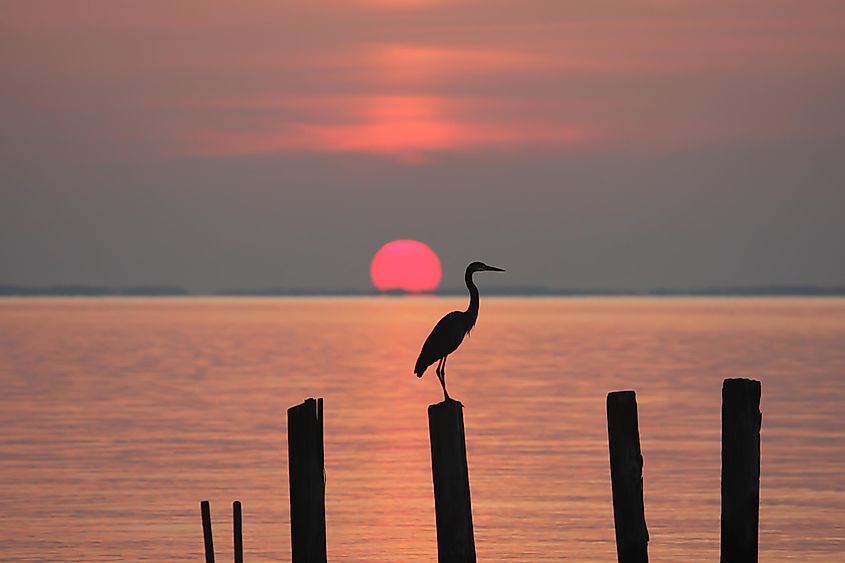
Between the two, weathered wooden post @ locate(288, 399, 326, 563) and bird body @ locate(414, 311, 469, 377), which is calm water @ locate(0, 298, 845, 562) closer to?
bird body @ locate(414, 311, 469, 377)

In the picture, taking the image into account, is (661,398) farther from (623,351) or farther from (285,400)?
(623,351)

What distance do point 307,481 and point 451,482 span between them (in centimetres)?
130

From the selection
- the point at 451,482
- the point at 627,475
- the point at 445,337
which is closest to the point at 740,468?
the point at 627,475

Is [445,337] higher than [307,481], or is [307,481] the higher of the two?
[445,337]

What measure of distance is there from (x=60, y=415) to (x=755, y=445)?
31722 mm

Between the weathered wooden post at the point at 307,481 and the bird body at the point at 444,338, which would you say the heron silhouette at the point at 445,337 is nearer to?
the bird body at the point at 444,338

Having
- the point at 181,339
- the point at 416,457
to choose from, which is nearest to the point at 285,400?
the point at 416,457

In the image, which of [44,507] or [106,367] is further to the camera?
[106,367]

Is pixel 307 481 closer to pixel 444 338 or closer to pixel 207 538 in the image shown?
pixel 207 538

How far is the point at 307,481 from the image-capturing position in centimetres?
1306

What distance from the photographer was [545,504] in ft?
83.2

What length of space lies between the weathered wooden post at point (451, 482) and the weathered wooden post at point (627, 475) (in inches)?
48.8

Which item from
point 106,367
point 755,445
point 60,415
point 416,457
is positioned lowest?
point 755,445

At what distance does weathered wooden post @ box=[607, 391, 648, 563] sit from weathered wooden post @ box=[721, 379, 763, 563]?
2.31 ft
